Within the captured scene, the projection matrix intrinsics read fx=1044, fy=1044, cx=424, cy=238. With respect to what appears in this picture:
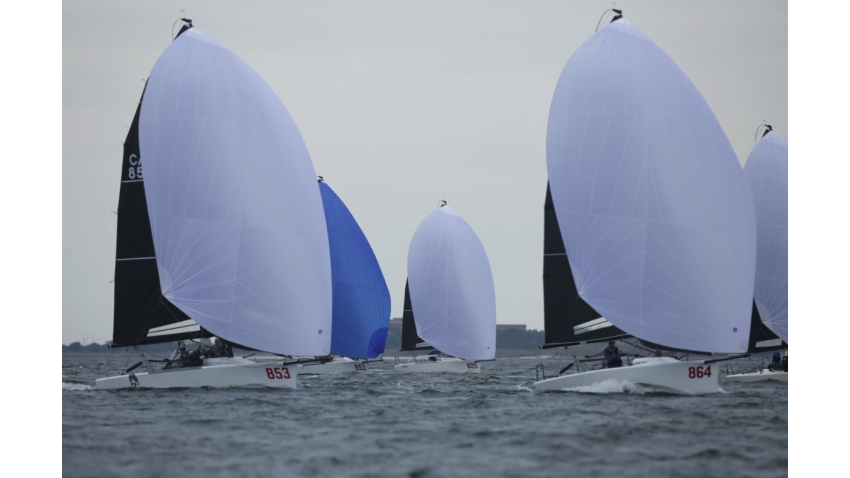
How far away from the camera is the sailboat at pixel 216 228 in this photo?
20.7 metres

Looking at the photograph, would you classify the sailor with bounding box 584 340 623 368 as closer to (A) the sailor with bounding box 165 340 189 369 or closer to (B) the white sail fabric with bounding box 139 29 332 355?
(B) the white sail fabric with bounding box 139 29 332 355

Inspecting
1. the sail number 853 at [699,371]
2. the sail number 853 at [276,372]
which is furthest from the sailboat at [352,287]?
the sail number 853 at [699,371]

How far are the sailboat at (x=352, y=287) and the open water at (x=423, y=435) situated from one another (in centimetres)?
1329

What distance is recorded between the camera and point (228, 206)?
819 inches

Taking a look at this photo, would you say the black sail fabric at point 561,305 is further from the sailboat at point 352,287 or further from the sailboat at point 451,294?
the sailboat at point 451,294

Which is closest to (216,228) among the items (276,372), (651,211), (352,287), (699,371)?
(276,372)

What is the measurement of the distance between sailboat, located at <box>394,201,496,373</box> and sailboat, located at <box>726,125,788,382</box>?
1408 centimetres

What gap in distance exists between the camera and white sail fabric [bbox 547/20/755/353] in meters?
18.9

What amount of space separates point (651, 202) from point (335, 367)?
812 inches

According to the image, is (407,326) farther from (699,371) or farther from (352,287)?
(699,371)

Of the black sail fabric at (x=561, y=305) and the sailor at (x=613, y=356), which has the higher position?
the black sail fabric at (x=561, y=305)

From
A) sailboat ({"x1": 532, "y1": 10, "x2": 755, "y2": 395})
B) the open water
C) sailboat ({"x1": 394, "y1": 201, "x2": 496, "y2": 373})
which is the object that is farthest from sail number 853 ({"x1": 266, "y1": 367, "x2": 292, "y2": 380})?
sailboat ({"x1": 394, "y1": 201, "x2": 496, "y2": 373})
